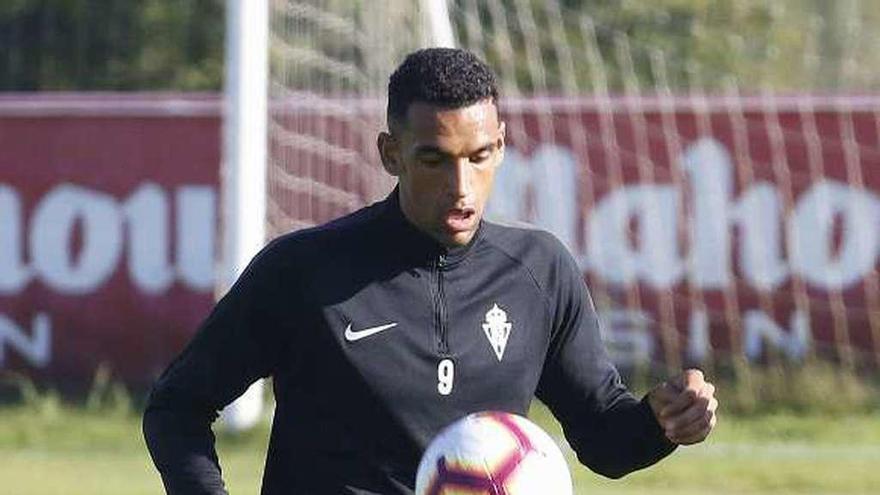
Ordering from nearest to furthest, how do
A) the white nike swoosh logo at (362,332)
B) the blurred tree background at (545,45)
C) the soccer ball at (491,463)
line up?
the soccer ball at (491,463) < the white nike swoosh logo at (362,332) < the blurred tree background at (545,45)

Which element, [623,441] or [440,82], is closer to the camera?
[440,82]

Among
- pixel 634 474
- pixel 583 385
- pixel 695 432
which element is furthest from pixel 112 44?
pixel 695 432

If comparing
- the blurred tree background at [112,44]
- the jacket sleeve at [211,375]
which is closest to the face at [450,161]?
the jacket sleeve at [211,375]

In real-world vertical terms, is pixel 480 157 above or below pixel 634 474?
above

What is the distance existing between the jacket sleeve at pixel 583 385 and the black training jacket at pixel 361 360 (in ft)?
0.05

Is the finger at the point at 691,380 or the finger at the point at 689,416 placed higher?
the finger at the point at 691,380

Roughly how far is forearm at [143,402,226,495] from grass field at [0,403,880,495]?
6.94 metres

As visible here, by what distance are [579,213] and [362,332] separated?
40.0 ft

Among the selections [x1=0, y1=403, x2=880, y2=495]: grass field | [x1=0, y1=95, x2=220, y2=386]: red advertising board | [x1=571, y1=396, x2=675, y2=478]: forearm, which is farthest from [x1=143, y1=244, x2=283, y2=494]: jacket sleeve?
[x1=0, y1=95, x2=220, y2=386]: red advertising board

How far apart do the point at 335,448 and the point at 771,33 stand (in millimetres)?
21203

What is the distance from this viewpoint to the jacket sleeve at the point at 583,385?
5.63 m

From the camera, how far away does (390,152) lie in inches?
214

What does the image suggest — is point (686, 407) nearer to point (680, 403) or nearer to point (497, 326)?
point (680, 403)

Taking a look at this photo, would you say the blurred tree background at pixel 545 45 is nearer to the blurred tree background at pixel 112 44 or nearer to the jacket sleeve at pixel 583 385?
the blurred tree background at pixel 112 44
